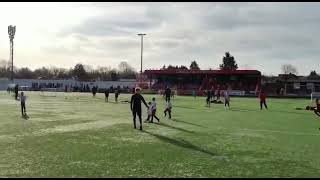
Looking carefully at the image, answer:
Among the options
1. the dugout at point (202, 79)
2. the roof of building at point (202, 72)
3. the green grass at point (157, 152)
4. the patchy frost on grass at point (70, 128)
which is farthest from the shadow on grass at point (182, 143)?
the roof of building at point (202, 72)

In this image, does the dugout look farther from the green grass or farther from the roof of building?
the green grass

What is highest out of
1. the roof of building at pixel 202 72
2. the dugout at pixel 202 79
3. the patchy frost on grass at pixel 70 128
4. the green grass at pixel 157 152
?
the roof of building at pixel 202 72

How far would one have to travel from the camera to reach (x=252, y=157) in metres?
13.8

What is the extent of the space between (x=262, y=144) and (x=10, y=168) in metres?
8.66

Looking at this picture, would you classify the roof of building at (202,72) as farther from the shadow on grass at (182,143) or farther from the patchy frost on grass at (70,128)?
the shadow on grass at (182,143)

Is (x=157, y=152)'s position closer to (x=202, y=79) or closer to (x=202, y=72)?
(x=202, y=72)

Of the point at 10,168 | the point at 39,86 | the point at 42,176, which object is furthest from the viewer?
the point at 39,86

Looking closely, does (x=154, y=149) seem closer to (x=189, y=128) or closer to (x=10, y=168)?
(x=10, y=168)

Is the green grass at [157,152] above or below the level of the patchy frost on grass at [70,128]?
above

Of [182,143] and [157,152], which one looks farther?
[182,143]

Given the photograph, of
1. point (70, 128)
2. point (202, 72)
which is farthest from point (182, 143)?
point (202, 72)

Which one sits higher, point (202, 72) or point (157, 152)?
point (202, 72)

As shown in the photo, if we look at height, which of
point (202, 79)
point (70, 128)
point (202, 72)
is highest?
point (202, 72)

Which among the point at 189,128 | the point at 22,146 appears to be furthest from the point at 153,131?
the point at 22,146
